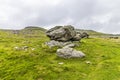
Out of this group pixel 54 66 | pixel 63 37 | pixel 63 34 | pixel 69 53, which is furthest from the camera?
pixel 63 37

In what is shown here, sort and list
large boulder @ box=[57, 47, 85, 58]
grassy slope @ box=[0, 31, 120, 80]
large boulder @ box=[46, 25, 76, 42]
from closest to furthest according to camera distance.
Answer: grassy slope @ box=[0, 31, 120, 80] < large boulder @ box=[57, 47, 85, 58] < large boulder @ box=[46, 25, 76, 42]

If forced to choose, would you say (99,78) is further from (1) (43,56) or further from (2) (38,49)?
(2) (38,49)

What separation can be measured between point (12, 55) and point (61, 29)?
2866cm

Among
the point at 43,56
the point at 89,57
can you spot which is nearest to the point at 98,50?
the point at 89,57

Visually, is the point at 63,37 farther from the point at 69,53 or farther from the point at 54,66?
the point at 54,66

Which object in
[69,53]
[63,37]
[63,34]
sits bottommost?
[69,53]

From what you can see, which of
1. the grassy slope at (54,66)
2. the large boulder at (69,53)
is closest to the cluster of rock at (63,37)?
the grassy slope at (54,66)

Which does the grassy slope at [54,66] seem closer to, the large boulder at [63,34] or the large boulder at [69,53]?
the large boulder at [69,53]

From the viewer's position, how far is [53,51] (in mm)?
94188

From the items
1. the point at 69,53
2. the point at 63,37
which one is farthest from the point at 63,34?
the point at 69,53

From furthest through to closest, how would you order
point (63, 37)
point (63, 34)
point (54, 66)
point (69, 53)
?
point (63, 37), point (63, 34), point (69, 53), point (54, 66)

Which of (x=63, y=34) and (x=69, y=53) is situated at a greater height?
(x=63, y=34)

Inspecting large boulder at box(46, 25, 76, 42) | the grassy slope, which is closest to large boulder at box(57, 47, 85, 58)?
the grassy slope

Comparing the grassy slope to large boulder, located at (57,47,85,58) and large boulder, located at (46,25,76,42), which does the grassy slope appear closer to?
large boulder, located at (57,47,85,58)
